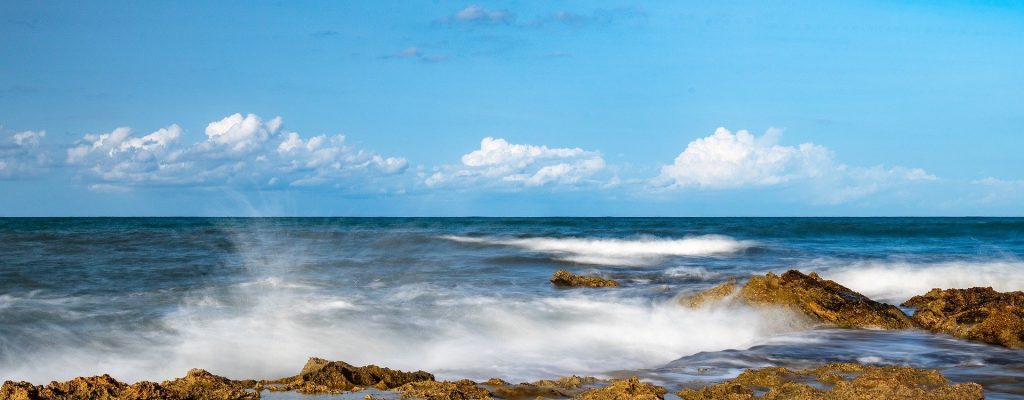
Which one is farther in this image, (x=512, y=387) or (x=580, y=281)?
(x=580, y=281)

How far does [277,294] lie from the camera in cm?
1374

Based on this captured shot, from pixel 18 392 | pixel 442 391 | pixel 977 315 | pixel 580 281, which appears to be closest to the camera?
pixel 18 392

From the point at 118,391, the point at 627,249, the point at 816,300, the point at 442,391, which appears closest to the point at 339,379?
the point at 442,391

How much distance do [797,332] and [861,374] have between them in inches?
137

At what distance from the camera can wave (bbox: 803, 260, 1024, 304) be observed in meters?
16.4

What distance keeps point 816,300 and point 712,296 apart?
1.66 meters

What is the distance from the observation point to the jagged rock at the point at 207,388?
5344mm

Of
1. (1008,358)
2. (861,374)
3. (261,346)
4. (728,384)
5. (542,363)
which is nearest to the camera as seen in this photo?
(728,384)

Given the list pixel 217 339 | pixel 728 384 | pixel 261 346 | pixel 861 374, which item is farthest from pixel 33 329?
pixel 861 374

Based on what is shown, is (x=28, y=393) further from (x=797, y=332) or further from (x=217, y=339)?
(x=797, y=332)

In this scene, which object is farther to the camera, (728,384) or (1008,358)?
(1008,358)

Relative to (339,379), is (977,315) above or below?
above

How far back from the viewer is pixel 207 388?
550cm

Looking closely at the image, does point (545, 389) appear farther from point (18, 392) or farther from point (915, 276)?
point (915, 276)
